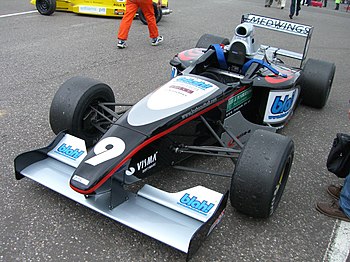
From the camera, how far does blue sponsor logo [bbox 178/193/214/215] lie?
→ 8.09 ft

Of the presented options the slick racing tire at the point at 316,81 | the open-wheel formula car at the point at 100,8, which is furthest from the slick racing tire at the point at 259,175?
the open-wheel formula car at the point at 100,8

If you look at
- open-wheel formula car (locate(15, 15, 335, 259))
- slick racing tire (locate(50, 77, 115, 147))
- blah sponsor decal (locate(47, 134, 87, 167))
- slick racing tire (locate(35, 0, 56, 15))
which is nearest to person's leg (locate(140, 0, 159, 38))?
slick racing tire (locate(35, 0, 56, 15))

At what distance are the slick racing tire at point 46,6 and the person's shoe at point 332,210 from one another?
738 centimetres

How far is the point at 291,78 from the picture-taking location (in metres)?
3.93

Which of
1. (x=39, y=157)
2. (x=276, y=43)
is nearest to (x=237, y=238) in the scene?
(x=39, y=157)

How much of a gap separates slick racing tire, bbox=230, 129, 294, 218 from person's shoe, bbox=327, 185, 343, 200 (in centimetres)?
75

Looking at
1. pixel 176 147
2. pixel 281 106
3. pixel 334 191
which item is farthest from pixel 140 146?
pixel 281 106

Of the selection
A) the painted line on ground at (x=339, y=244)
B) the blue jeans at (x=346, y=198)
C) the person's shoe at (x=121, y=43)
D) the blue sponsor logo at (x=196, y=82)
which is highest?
the blue sponsor logo at (x=196, y=82)

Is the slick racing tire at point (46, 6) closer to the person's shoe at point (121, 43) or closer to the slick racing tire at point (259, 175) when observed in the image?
the person's shoe at point (121, 43)

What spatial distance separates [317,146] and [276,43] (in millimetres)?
5099

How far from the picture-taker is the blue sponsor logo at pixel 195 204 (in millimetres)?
2467

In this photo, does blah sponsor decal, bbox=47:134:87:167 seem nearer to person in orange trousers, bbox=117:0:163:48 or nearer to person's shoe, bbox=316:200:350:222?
person's shoe, bbox=316:200:350:222

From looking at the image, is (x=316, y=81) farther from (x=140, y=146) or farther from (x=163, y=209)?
(x=163, y=209)

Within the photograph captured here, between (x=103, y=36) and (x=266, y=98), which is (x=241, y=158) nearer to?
(x=266, y=98)
